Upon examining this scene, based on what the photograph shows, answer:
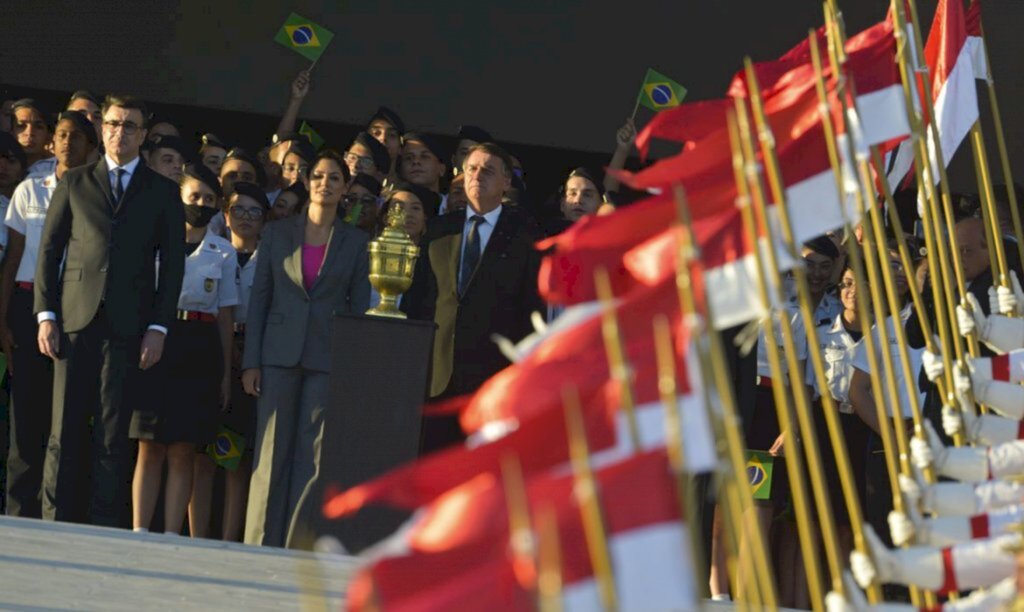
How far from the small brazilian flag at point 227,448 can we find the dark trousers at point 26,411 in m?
0.67

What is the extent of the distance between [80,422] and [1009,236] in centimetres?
372

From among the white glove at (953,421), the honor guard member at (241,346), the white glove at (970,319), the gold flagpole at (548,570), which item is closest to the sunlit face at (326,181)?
the honor guard member at (241,346)

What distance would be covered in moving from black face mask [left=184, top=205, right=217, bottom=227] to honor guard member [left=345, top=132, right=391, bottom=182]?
1.22 metres

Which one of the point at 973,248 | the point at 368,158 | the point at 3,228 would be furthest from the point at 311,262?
the point at 973,248

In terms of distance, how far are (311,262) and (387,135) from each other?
2.39 m

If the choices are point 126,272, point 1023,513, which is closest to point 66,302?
point 126,272

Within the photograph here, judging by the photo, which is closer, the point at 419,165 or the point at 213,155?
the point at 419,165

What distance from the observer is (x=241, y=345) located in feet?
28.0

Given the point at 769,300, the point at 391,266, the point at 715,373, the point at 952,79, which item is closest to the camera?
the point at 715,373

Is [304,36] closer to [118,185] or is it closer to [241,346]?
[241,346]

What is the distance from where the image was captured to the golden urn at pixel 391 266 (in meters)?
7.35

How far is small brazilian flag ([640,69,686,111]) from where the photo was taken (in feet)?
36.6

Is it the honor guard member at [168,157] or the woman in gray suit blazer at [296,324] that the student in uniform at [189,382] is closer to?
the woman in gray suit blazer at [296,324]

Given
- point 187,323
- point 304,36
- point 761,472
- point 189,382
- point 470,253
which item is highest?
point 304,36
